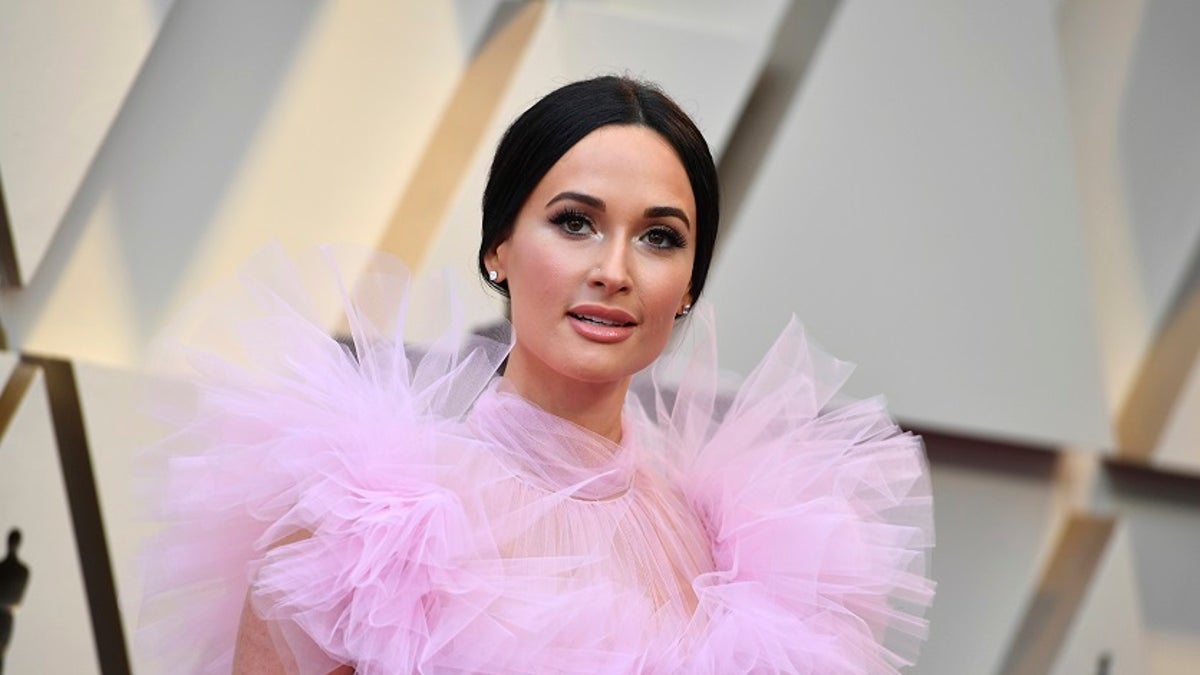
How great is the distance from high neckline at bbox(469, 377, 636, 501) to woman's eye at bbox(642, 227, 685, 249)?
0.58ft

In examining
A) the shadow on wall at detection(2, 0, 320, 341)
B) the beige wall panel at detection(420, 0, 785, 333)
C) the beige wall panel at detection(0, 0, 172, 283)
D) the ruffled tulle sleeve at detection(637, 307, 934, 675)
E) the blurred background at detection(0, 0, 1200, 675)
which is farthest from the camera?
the beige wall panel at detection(420, 0, 785, 333)

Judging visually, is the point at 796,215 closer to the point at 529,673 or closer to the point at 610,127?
the point at 610,127

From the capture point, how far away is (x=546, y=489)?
1.26 metres

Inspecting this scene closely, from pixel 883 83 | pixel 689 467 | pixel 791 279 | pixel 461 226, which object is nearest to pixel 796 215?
pixel 791 279

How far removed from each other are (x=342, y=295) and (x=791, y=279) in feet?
4.48

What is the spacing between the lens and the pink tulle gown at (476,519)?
1.12m

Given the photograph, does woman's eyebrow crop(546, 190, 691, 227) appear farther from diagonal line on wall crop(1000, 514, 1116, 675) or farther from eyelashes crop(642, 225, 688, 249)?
diagonal line on wall crop(1000, 514, 1116, 675)

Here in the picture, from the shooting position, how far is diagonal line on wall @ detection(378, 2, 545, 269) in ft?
7.84

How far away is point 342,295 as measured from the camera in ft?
4.12

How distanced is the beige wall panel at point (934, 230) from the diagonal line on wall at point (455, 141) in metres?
0.47

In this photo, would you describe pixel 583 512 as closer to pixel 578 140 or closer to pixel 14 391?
pixel 578 140

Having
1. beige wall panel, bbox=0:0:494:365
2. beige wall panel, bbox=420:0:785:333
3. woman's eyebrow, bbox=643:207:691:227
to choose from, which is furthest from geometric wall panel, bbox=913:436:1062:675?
woman's eyebrow, bbox=643:207:691:227

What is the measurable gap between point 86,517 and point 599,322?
1.10 m

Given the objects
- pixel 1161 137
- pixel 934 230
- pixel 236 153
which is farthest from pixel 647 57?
pixel 1161 137
